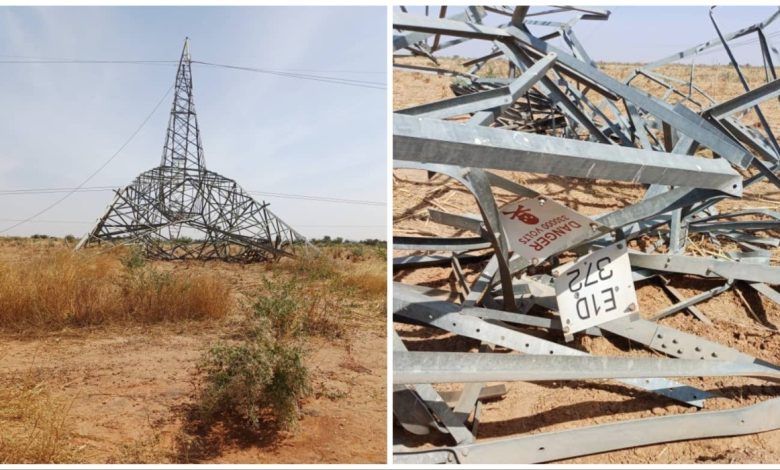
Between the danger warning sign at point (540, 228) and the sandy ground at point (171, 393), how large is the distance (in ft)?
6.80

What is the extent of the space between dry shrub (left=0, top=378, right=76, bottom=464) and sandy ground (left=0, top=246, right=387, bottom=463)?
0.39 feet

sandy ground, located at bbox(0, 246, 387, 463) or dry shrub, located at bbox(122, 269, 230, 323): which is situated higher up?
dry shrub, located at bbox(122, 269, 230, 323)

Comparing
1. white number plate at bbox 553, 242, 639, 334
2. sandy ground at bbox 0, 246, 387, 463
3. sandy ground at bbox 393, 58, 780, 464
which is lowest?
sandy ground at bbox 0, 246, 387, 463

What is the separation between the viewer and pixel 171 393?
4.75 m

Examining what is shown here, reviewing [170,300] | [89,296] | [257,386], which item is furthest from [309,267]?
[257,386]

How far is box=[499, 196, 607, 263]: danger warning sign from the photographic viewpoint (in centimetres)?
256

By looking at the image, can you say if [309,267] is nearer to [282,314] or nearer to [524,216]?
[282,314]

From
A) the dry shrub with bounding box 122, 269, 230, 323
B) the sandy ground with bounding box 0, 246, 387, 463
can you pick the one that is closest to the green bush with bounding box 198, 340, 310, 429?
the sandy ground with bounding box 0, 246, 387, 463

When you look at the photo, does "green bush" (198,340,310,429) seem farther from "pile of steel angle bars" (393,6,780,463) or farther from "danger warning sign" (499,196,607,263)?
"danger warning sign" (499,196,607,263)

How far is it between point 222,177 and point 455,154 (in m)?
15.1

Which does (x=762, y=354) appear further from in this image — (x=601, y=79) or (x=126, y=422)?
(x=126, y=422)

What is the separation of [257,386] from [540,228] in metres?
2.41

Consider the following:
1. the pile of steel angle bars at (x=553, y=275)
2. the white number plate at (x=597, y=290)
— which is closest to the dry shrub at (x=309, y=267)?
the pile of steel angle bars at (x=553, y=275)

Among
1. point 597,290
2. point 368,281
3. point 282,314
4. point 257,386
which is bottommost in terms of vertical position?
point 257,386
